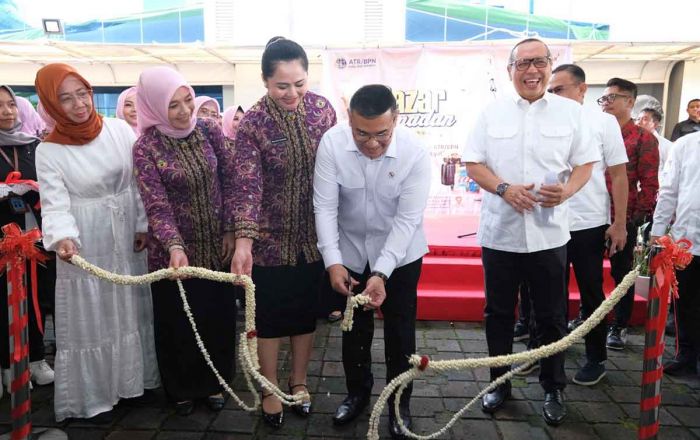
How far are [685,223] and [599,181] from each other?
506 millimetres

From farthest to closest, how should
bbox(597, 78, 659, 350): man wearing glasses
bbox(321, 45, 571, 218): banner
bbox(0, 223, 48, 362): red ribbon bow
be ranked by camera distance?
1. bbox(321, 45, 571, 218): banner
2. bbox(597, 78, 659, 350): man wearing glasses
3. bbox(0, 223, 48, 362): red ribbon bow

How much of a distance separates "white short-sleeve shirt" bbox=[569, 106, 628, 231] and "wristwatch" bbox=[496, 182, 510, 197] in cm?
63

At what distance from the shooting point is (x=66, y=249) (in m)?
2.05

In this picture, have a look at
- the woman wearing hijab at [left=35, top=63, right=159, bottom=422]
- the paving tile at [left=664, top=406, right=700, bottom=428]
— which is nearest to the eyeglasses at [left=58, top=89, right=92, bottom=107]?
the woman wearing hijab at [left=35, top=63, right=159, bottom=422]

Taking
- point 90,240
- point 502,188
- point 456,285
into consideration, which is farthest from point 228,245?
point 456,285

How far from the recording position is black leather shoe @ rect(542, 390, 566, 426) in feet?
7.72

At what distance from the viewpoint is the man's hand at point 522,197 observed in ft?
7.20

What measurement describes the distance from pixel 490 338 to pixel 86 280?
6.28 feet

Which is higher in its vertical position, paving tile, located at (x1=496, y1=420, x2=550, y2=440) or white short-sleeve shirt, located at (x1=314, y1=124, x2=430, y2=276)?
white short-sleeve shirt, located at (x1=314, y1=124, x2=430, y2=276)

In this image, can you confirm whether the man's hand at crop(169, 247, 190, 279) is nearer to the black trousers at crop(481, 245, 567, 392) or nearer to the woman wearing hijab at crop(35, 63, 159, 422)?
the woman wearing hijab at crop(35, 63, 159, 422)

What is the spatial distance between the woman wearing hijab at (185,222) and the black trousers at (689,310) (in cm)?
250

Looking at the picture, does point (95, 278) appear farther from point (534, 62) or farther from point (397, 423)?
point (534, 62)

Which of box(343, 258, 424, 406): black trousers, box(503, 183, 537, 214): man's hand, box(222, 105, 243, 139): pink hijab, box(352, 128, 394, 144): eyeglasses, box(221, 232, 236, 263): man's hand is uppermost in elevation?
box(222, 105, 243, 139): pink hijab

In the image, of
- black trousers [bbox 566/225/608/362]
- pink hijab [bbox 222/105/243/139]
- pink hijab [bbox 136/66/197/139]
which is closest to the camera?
pink hijab [bbox 136/66/197/139]
